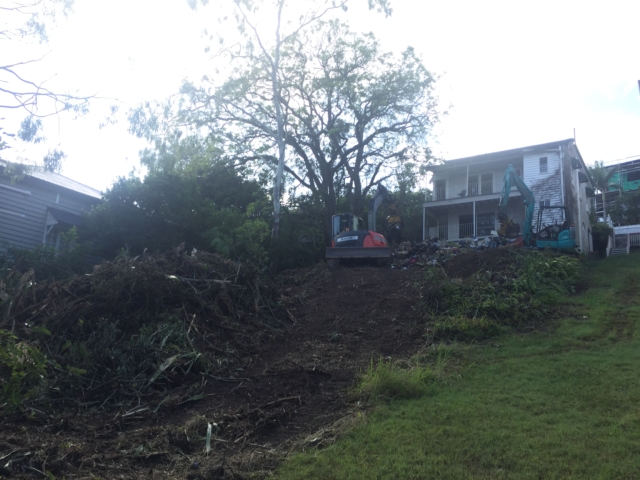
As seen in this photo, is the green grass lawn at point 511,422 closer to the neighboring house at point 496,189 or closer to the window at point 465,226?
the neighboring house at point 496,189

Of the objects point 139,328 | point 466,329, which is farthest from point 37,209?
point 466,329

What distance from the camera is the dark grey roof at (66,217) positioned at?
62.1ft

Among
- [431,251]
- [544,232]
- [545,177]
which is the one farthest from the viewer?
[545,177]

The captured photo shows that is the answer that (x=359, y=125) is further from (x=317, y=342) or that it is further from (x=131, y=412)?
(x=131, y=412)

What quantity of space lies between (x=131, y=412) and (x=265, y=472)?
256cm

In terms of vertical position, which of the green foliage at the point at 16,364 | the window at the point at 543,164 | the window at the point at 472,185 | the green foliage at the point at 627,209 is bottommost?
the green foliage at the point at 16,364

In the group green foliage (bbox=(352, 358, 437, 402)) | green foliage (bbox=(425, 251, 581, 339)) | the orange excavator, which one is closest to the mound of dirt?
green foliage (bbox=(425, 251, 581, 339))

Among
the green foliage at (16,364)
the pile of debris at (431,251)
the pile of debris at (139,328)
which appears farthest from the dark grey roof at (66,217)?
the green foliage at (16,364)

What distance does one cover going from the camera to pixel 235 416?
7324mm

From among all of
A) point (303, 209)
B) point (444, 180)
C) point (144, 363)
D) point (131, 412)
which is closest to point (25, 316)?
point (144, 363)

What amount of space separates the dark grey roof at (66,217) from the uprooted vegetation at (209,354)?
7.09m

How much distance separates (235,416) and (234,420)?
0.20ft

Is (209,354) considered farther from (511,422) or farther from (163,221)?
(163,221)

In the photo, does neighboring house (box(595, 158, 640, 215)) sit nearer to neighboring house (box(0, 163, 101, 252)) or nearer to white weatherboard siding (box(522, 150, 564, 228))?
white weatherboard siding (box(522, 150, 564, 228))
